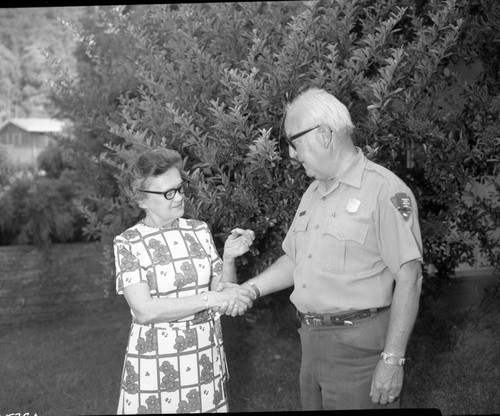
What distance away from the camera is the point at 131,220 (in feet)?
14.9

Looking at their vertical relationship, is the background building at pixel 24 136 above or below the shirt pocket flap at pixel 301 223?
below

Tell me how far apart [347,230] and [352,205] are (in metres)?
0.10

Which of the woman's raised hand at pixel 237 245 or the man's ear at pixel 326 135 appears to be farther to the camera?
the woman's raised hand at pixel 237 245

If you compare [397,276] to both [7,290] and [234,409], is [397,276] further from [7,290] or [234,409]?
[7,290]

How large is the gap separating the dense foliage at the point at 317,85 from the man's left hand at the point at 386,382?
129 centimetres

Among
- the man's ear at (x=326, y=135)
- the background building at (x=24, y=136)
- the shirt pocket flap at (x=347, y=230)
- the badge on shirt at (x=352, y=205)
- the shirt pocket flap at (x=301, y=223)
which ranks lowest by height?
the background building at (x=24, y=136)

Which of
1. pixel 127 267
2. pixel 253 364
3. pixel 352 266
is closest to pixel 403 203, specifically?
pixel 352 266

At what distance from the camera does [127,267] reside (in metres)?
2.49

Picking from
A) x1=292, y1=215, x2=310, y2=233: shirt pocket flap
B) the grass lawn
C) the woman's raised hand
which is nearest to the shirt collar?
x1=292, y1=215, x2=310, y2=233: shirt pocket flap

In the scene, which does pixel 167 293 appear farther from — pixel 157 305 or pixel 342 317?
pixel 342 317

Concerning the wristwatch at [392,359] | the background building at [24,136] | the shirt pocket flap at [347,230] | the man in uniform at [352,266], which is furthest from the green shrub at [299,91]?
the background building at [24,136]

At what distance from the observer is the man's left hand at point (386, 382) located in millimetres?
2336

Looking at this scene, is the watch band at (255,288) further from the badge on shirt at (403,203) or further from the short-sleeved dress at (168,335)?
the badge on shirt at (403,203)

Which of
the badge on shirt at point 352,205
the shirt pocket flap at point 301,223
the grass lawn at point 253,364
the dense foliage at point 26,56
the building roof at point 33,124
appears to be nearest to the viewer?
the badge on shirt at point 352,205
